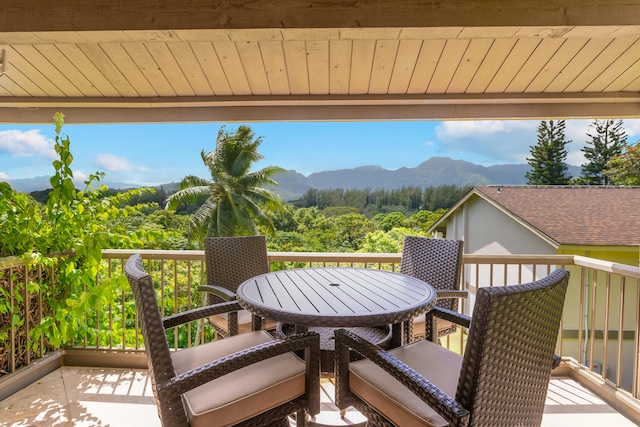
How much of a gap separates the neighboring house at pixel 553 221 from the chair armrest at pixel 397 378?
8966 millimetres

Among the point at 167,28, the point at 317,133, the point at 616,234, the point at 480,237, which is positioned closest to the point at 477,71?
the point at 167,28

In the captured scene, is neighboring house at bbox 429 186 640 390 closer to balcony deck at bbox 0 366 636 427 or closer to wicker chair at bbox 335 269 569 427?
balcony deck at bbox 0 366 636 427

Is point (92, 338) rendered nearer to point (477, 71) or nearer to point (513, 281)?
point (477, 71)

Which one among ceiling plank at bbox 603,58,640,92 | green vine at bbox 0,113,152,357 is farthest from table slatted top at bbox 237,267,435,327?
ceiling plank at bbox 603,58,640,92

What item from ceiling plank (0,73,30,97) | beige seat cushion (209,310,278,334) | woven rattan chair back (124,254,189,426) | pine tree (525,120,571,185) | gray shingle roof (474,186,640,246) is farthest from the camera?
pine tree (525,120,571,185)

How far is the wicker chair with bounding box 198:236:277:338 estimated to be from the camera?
2361 millimetres

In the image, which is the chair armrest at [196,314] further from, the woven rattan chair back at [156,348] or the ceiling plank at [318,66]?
the ceiling plank at [318,66]

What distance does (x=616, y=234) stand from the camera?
8516 millimetres

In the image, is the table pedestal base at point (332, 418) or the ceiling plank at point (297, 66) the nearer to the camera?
the table pedestal base at point (332, 418)

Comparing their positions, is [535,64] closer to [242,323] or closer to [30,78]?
[242,323]

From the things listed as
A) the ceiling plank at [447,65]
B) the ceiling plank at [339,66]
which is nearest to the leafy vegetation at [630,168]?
the ceiling plank at [447,65]

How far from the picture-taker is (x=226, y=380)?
1.46 meters

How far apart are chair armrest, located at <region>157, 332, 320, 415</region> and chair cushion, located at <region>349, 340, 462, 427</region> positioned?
17 centimetres

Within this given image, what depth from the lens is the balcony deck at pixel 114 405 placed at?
7.18 ft
